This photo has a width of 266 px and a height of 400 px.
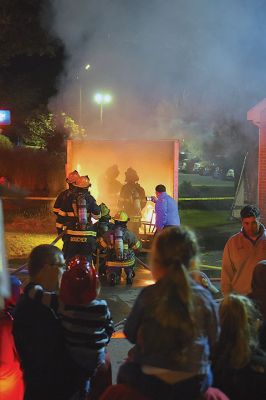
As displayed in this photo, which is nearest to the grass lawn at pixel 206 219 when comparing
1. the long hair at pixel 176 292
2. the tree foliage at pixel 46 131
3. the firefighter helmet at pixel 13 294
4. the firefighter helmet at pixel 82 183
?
the tree foliage at pixel 46 131

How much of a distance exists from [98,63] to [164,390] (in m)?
10.7

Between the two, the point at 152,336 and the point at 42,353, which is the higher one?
the point at 152,336

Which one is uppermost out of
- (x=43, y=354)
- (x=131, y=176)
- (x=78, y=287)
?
(x=131, y=176)

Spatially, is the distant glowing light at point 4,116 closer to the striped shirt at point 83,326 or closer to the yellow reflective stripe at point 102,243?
the yellow reflective stripe at point 102,243

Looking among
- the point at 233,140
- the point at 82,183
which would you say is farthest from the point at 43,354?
the point at 233,140

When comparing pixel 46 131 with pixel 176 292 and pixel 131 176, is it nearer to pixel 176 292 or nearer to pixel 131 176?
pixel 131 176

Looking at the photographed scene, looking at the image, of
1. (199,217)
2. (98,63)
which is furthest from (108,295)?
(199,217)

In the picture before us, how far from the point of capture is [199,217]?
18.5 metres

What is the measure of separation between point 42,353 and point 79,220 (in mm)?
5008

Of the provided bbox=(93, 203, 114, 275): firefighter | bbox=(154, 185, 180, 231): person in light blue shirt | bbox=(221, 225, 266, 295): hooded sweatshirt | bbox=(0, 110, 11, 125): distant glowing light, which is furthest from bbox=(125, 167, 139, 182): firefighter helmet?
bbox=(221, 225, 266, 295): hooded sweatshirt

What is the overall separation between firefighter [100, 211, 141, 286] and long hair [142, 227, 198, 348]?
17.4 ft

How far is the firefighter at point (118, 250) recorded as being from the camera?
7371 mm

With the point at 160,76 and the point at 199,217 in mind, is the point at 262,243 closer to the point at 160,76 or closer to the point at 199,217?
the point at 160,76

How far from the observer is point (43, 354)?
2312 mm
